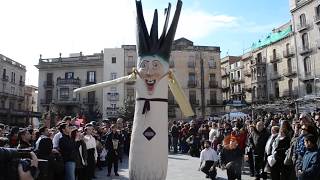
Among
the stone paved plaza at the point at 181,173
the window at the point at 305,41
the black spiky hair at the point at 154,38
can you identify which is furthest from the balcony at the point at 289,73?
the black spiky hair at the point at 154,38

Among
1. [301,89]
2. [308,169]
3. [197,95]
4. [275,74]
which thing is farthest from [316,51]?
[308,169]

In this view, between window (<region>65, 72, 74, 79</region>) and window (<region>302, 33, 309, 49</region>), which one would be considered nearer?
window (<region>302, 33, 309, 49</region>)

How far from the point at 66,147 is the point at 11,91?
5736 centimetres

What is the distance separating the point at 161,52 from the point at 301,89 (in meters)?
42.3

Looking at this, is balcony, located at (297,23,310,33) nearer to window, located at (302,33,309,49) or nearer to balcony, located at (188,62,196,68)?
window, located at (302,33,309,49)

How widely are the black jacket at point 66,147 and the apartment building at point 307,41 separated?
127ft

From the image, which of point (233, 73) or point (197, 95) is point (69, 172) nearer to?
point (197, 95)

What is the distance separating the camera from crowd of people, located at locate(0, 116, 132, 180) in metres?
3.17

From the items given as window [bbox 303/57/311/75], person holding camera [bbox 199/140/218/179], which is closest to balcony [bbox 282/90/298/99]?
window [bbox 303/57/311/75]

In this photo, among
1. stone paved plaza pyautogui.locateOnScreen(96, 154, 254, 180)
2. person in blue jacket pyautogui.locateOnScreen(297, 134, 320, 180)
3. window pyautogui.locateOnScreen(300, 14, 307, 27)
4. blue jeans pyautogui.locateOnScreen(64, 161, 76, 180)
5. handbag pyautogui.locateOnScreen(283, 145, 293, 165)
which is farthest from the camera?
window pyautogui.locateOnScreen(300, 14, 307, 27)

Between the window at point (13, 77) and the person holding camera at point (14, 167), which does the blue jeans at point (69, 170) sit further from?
the window at point (13, 77)

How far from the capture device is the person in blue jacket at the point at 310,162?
23.1 ft

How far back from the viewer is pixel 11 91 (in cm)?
6172

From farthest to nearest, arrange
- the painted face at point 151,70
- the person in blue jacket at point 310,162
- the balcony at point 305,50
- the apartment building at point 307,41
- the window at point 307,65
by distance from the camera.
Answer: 1. the window at point 307,65
2. the balcony at point 305,50
3. the apartment building at point 307,41
4. the painted face at point 151,70
5. the person in blue jacket at point 310,162
